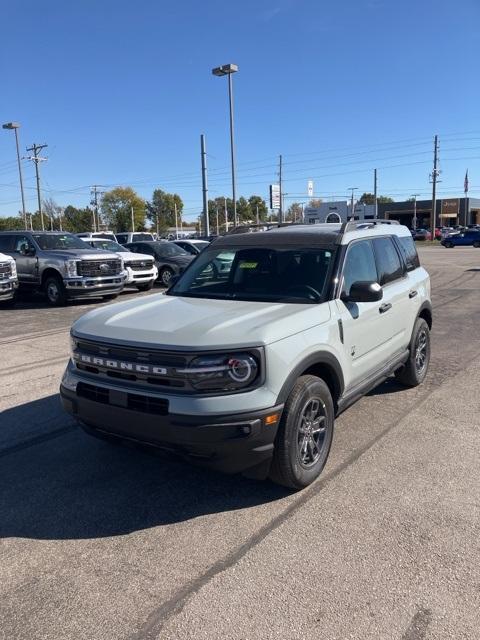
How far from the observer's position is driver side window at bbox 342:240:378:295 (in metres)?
4.55

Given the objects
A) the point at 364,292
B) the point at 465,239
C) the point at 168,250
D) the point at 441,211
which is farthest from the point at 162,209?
the point at 364,292

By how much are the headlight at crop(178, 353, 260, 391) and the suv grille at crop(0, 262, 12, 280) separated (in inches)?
444

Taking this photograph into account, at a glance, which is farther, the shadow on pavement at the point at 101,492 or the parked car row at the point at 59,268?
the parked car row at the point at 59,268

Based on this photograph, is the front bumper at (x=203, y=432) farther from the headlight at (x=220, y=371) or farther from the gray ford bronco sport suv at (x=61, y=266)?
the gray ford bronco sport suv at (x=61, y=266)

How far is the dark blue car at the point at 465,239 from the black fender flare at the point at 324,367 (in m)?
47.9

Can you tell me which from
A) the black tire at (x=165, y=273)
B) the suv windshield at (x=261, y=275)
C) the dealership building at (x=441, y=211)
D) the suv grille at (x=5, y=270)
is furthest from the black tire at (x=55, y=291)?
the dealership building at (x=441, y=211)

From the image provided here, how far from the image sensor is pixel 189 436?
3.23 metres

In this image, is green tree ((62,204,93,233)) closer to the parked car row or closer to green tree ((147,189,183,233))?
green tree ((147,189,183,233))

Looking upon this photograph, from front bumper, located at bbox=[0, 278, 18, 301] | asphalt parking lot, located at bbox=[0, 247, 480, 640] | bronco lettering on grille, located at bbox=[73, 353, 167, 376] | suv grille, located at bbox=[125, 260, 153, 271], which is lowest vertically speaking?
asphalt parking lot, located at bbox=[0, 247, 480, 640]

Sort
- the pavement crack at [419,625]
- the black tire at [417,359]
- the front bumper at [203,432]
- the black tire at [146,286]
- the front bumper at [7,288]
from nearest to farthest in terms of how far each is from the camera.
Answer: the pavement crack at [419,625], the front bumper at [203,432], the black tire at [417,359], the front bumper at [7,288], the black tire at [146,286]

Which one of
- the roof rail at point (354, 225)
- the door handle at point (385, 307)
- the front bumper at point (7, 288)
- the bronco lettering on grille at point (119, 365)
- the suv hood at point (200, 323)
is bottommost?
the front bumper at point (7, 288)

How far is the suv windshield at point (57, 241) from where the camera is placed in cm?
1489

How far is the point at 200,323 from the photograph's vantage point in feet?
12.1

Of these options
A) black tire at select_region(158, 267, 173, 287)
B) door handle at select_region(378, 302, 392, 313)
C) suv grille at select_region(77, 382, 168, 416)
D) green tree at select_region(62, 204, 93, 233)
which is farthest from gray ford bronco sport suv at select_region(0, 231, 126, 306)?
green tree at select_region(62, 204, 93, 233)
